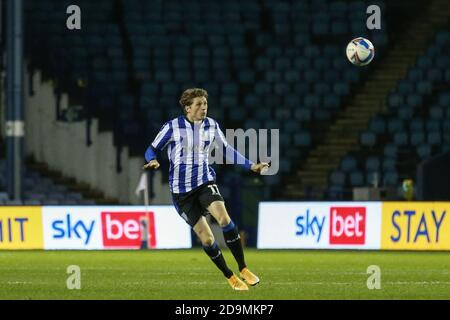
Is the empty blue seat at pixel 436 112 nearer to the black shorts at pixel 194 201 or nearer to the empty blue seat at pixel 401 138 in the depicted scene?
the empty blue seat at pixel 401 138

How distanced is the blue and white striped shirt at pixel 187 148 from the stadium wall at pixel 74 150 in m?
14.2

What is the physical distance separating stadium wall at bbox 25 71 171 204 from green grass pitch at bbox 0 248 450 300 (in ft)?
17.1

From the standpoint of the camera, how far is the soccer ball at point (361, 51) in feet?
65.5

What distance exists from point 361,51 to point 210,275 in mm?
4932

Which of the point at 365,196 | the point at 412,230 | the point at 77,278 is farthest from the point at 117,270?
the point at 365,196

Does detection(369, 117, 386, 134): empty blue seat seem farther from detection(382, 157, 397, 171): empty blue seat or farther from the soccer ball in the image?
the soccer ball

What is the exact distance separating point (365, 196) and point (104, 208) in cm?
525

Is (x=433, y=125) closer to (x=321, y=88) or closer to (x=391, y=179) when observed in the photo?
(x=391, y=179)

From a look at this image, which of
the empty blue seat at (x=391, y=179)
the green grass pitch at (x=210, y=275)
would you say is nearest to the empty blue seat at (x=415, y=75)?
the empty blue seat at (x=391, y=179)

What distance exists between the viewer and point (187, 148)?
14133 millimetres

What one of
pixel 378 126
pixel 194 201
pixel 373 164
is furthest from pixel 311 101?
pixel 194 201

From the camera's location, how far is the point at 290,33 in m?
33.2

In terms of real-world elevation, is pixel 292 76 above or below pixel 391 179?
above
